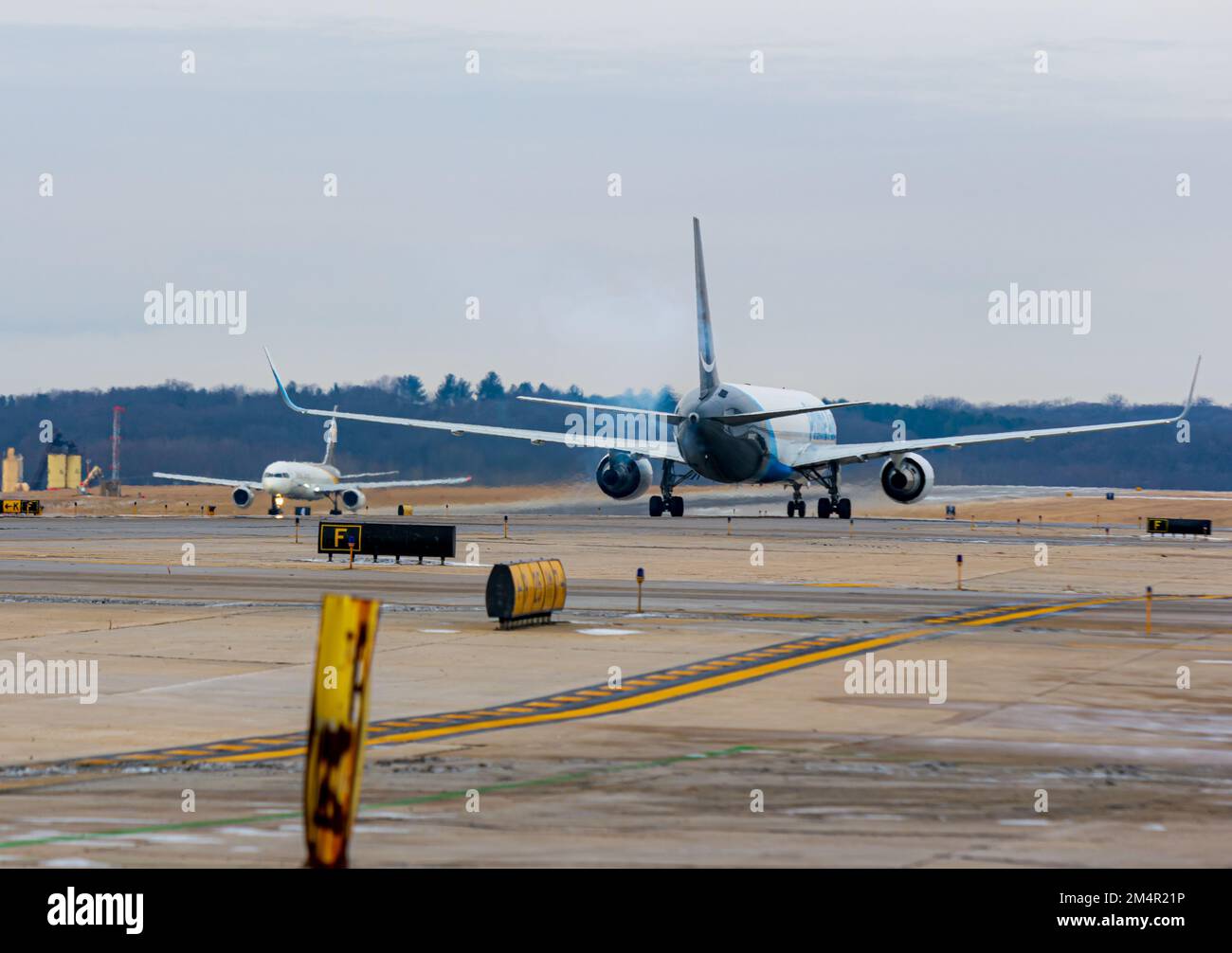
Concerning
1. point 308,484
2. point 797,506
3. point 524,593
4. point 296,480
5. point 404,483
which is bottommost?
point 524,593

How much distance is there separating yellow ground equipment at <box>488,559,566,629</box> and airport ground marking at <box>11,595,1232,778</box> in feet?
18.4

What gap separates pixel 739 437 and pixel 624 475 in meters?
12.5

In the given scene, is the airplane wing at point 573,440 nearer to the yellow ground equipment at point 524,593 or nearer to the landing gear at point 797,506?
the landing gear at point 797,506

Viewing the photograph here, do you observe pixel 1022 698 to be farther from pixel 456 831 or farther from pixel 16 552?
pixel 16 552

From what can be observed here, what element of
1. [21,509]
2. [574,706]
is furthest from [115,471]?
[574,706]

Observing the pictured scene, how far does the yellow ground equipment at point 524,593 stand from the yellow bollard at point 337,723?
22.3 metres

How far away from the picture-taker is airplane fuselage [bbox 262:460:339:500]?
380 feet

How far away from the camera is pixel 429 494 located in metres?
131

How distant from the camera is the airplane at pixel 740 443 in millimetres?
85250

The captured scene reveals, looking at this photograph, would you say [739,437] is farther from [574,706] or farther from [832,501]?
[574,706]

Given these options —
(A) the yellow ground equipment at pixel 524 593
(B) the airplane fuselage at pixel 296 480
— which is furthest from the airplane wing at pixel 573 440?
(A) the yellow ground equipment at pixel 524 593

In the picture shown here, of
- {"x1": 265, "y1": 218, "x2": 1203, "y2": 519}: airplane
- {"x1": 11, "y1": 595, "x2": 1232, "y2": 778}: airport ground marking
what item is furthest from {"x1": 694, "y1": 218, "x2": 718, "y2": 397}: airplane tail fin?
{"x1": 11, "y1": 595, "x2": 1232, "y2": 778}: airport ground marking

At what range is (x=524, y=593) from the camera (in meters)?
33.5
